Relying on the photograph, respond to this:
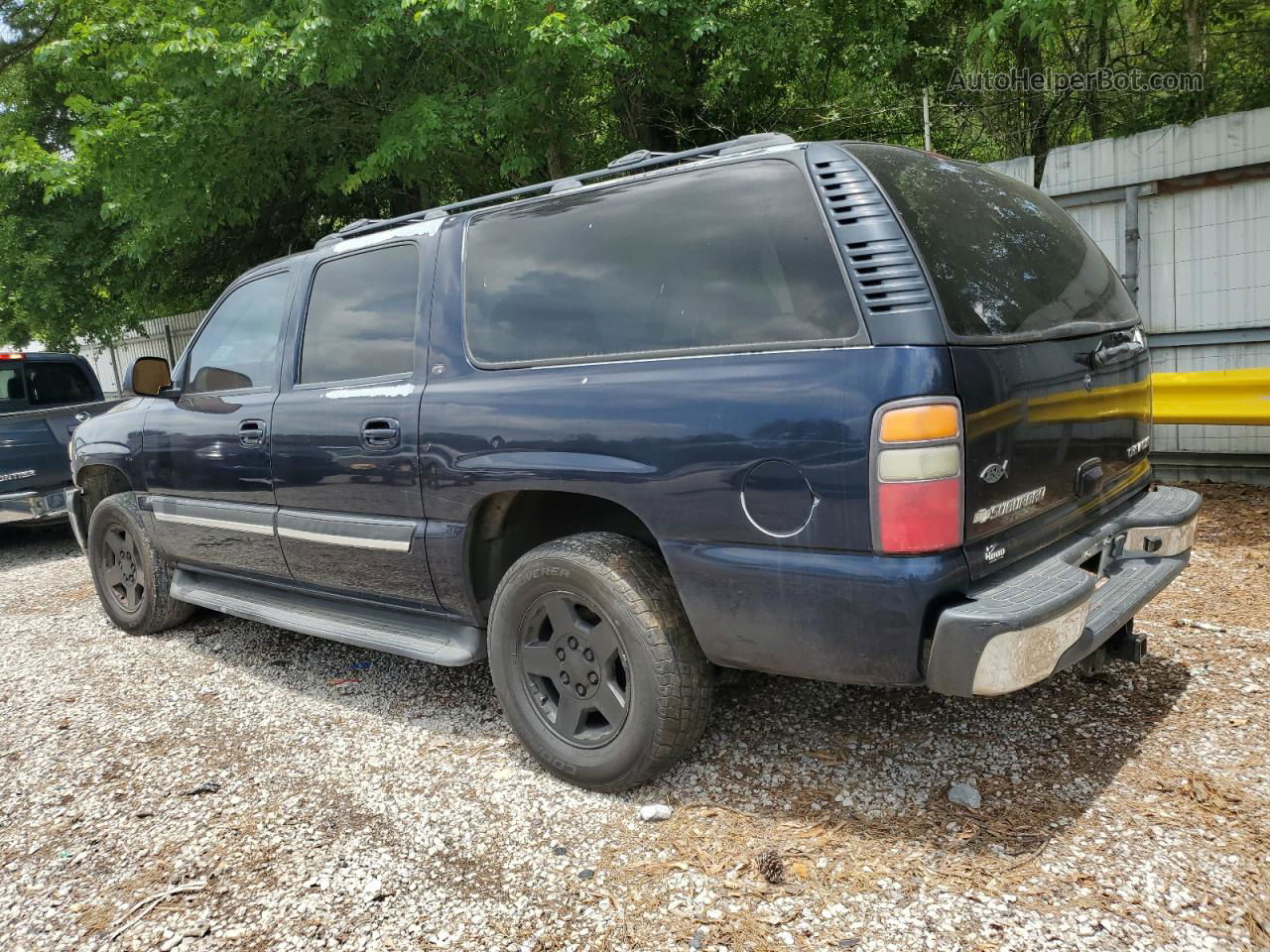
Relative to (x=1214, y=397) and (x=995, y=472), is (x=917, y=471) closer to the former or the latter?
(x=995, y=472)

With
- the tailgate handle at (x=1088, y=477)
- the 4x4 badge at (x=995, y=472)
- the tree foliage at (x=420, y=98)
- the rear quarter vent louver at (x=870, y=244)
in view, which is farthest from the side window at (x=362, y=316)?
the tree foliage at (x=420, y=98)

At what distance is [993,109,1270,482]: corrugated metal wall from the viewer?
19.5ft

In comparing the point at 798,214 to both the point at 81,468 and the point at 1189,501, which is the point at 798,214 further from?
the point at 81,468

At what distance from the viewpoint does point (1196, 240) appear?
6.20 m

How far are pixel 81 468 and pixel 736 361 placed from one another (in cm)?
439

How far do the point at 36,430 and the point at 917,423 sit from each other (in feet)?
25.0

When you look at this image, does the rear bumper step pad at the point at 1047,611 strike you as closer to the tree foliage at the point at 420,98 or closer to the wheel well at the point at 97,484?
the tree foliage at the point at 420,98

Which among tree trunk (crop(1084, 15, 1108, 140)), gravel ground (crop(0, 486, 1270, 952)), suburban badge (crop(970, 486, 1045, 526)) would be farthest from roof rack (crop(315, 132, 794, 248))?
tree trunk (crop(1084, 15, 1108, 140))

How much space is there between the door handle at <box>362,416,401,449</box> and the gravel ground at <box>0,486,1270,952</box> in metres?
1.13

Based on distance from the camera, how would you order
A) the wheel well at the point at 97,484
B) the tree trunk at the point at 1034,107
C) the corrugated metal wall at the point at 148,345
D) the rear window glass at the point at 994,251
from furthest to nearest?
1. the corrugated metal wall at the point at 148,345
2. the tree trunk at the point at 1034,107
3. the wheel well at the point at 97,484
4. the rear window glass at the point at 994,251

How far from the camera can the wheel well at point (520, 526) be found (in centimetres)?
312

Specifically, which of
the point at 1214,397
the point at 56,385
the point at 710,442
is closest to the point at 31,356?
the point at 56,385

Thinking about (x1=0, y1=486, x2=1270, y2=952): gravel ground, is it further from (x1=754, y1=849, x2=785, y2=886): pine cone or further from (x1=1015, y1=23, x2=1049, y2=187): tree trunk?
(x1=1015, y1=23, x2=1049, y2=187): tree trunk

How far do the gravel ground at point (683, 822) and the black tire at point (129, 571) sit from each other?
0.86 meters
